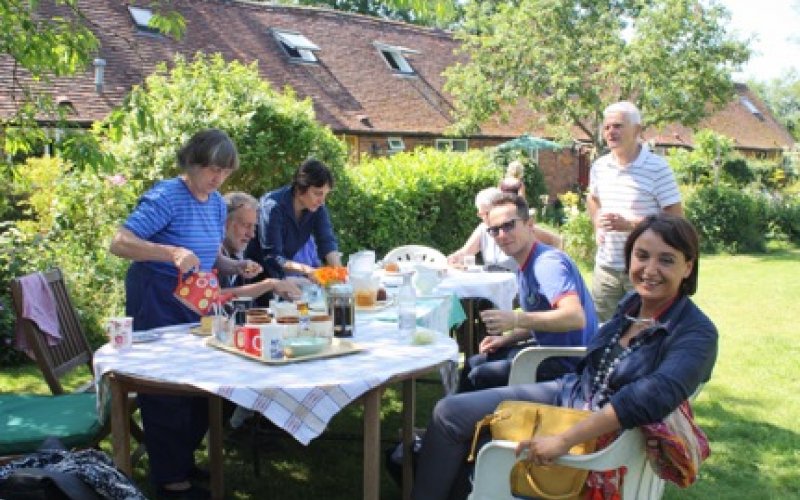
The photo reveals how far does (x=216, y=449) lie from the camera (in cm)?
377

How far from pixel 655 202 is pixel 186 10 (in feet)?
53.8

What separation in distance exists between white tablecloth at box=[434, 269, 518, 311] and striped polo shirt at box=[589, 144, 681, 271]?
75 centimetres

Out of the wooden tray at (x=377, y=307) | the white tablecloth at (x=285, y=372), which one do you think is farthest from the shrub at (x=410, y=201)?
the white tablecloth at (x=285, y=372)

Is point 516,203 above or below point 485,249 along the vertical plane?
above

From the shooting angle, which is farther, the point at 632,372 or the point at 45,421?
the point at 45,421

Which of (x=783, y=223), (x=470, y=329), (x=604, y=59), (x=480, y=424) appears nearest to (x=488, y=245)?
(x=470, y=329)

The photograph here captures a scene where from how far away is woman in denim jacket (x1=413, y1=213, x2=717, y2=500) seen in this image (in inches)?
94.2

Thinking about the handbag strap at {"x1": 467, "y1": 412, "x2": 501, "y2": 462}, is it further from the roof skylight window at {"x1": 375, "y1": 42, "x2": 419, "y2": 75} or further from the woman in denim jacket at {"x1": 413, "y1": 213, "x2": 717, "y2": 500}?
the roof skylight window at {"x1": 375, "y1": 42, "x2": 419, "y2": 75}

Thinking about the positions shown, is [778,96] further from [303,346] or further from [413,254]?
[303,346]

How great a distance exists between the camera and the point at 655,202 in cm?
472

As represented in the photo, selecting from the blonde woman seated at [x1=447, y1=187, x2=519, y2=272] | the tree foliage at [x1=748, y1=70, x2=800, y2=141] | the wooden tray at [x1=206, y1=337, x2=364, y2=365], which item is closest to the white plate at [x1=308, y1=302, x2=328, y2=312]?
the wooden tray at [x1=206, y1=337, x2=364, y2=365]

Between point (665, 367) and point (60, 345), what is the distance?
114 inches

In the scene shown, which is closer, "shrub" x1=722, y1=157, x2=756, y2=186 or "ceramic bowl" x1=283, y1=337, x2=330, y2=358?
"ceramic bowl" x1=283, y1=337, x2=330, y2=358

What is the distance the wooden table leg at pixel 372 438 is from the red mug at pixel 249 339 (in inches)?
19.0
